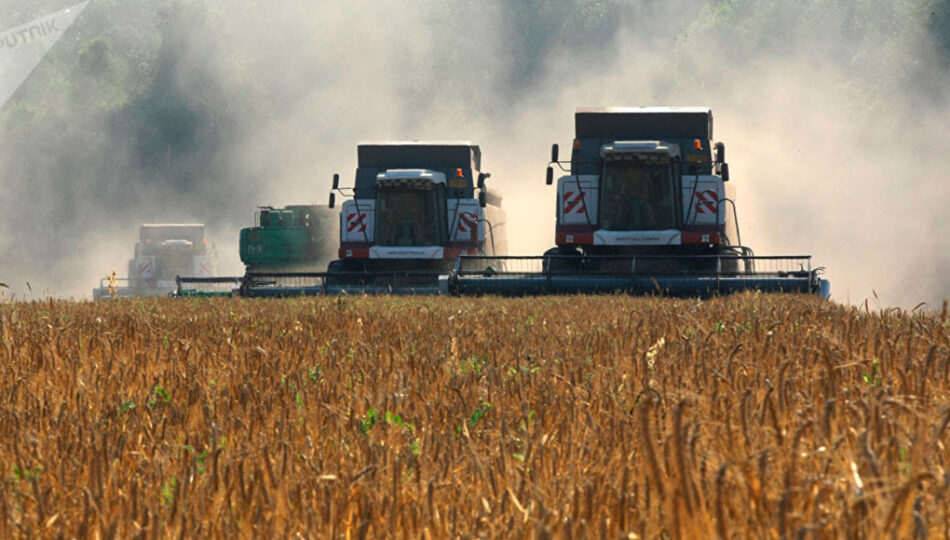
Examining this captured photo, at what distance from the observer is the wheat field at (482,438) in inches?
84.1

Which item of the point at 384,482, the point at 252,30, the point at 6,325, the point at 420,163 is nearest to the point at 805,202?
the point at 420,163

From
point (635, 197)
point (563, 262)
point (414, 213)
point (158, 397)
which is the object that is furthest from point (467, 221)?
point (158, 397)

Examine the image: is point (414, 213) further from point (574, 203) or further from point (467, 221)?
point (574, 203)

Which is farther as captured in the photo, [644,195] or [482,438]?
[644,195]

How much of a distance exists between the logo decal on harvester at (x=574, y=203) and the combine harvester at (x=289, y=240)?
14.0 m

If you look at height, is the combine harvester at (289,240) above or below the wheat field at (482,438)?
above

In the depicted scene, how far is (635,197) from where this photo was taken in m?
19.8

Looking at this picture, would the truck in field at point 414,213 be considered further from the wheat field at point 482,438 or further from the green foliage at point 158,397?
the green foliage at point 158,397

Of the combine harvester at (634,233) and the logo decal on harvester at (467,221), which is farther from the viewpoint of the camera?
the logo decal on harvester at (467,221)

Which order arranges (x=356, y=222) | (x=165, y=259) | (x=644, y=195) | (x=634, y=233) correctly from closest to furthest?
(x=634, y=233) → (x=644, y=195) → (x=356, y=222) → (x=165, y=259)

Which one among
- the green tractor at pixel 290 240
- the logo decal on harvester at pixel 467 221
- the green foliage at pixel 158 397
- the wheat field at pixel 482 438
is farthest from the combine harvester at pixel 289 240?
the green foliage at pixel 158 397

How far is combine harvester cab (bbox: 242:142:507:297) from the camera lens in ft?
76.2

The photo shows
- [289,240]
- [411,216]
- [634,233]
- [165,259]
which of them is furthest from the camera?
[165,259]

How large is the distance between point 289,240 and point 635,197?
14695 mm
